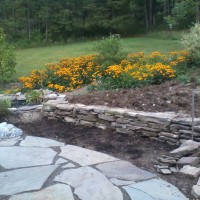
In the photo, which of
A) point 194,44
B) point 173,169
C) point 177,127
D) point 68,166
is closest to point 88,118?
point 177,127

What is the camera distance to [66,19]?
21.2 m

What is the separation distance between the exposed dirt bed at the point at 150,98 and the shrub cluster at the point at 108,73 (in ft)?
1.24

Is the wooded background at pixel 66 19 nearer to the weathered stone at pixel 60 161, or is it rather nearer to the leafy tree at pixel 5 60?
the leafy tree at pixel 5 60

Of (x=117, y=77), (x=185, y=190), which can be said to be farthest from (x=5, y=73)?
(x=185, y=190)

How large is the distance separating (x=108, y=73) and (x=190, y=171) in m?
3.61

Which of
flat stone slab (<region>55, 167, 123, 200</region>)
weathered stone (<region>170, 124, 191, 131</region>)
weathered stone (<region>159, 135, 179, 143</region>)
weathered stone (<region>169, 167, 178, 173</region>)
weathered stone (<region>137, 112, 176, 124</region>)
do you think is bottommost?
weathered stone (<region>169, 167, 178, 173</region>)

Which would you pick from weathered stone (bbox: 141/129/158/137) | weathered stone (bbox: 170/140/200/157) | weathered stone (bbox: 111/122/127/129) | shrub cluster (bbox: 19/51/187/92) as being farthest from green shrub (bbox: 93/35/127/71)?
weathered stone (bbox: 170/140/200/157)

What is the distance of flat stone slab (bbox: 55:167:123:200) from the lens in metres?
2.67

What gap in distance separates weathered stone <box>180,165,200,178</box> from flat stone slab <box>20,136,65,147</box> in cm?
144

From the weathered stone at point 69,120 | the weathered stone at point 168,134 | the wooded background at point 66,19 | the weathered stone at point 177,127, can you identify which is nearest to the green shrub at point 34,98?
the weathered stone at point 69,120

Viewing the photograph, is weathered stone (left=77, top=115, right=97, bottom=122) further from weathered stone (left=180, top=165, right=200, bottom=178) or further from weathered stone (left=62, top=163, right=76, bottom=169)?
weathered stone (left=180, top=165, right=200, bottom=178)

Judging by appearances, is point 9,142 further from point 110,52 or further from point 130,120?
point 110,52

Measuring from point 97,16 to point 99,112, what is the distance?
17.7m

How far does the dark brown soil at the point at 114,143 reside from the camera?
3.22 m
